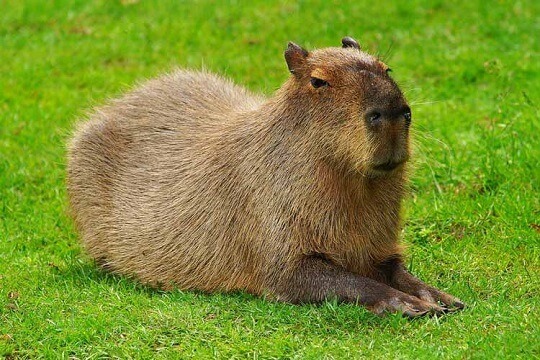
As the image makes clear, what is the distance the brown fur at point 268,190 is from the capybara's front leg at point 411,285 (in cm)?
1

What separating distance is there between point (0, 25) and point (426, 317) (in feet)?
24.9

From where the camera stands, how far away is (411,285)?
585 centimetres

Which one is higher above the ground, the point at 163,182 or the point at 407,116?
the point at 407,116

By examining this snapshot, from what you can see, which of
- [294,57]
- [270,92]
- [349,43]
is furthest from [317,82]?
[270,92]

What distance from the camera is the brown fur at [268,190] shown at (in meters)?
5.62

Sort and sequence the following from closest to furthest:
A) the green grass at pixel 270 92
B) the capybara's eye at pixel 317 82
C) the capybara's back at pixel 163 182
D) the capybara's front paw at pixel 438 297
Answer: the green grass at pixel 270 92, the capybara's front paw at pixel 438 297, the capybara's eye at pixel 317 82, the capybara's back at pixel 163 182

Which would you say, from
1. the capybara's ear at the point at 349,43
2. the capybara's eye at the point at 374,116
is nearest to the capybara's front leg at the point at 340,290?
the capybara's eye at the point at 374,116

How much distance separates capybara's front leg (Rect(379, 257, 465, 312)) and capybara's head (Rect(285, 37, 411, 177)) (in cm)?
65

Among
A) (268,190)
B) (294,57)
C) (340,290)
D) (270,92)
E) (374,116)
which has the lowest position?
(340,290)

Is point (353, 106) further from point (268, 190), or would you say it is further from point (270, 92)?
point (270, 92)

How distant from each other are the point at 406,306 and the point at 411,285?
43cm

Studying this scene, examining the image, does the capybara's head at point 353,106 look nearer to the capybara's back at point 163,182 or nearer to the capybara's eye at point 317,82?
the capybara's eye at point 317,82

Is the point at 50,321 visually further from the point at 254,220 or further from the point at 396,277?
the point at 396,277

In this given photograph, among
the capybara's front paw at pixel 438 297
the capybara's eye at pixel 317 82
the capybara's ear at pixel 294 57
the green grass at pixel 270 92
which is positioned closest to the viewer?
the green grass at pixel 270 92
